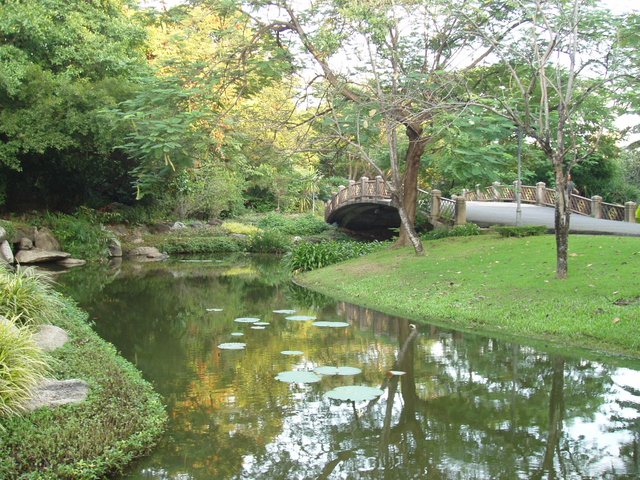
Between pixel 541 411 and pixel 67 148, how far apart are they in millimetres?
21546

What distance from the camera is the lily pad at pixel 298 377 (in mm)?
8492

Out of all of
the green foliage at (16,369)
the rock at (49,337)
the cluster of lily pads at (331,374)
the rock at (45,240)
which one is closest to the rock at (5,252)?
the rock at (45,240)

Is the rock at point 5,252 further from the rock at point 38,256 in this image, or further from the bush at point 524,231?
the bush at point 524,231

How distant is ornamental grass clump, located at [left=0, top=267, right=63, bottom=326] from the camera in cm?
840

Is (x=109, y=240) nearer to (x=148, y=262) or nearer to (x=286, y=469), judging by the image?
(x=148, y=262)

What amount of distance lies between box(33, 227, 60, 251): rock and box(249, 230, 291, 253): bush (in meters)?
10.6

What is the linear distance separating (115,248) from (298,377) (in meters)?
22.7

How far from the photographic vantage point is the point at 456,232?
2194 centimetres

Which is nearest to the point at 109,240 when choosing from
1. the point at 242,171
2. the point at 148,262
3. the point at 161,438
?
the point at 148,262

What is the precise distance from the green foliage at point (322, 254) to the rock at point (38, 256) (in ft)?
30.6

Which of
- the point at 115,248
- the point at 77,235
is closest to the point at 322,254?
the point at 77,235

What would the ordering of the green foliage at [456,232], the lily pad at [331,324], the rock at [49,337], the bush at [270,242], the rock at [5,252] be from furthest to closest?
1. the bush at [270,242]
2. the green foliage at [456,232]
3. the rock at [5,252]
4. the lily pad at [331,324]
5. the rock at [49,337]

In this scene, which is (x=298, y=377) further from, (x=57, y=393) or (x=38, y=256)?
(x=38, y=256)

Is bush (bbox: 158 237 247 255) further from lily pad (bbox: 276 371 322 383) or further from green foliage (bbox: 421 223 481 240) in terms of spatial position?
lily pad (bbox: 276 371 322 383)
